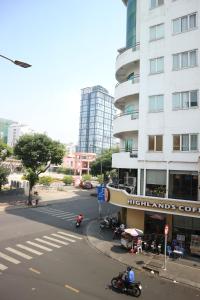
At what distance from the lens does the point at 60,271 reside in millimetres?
17750

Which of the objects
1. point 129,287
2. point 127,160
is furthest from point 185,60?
point 129,287

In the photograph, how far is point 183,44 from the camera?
2470 centimetres

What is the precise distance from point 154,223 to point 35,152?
25770 mm

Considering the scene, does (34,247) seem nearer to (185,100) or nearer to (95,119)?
(185,100)

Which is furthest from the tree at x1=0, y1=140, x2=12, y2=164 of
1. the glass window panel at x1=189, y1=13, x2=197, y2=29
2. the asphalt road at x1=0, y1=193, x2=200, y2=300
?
the glass window panel at x1=189, y1=13, x2=197, y2=29

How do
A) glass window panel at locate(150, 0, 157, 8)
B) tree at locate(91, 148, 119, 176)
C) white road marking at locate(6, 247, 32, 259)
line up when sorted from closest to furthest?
1. white road marking at locate(6, 247, 32, 259)
2. glass window panel at locate(150, 0, 157, 8)
3. tree at locate(91, 148, 119, 176)

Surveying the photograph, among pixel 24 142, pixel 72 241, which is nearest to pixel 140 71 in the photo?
pixel 72 241

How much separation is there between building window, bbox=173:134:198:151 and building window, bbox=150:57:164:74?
6716 mm

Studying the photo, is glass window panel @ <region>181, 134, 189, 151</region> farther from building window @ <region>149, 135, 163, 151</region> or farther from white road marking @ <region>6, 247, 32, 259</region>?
white road marking @ <region>6, 247, 32, 259</region>

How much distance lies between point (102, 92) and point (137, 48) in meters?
159

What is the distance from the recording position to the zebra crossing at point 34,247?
19359mm

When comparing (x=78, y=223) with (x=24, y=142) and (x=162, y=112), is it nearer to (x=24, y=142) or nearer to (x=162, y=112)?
(x=162, y=112)

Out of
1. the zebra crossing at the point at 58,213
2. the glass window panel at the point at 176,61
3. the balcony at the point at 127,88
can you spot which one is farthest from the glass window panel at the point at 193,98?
the zebra crossing at the point at 58,213

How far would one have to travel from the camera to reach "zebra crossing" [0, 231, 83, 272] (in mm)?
19359
